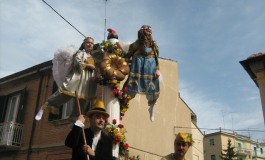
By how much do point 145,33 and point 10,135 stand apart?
10.7 m

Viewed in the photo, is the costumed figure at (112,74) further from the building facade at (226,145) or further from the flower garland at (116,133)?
the building facade at (226,145)

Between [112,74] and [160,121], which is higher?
[160,121]

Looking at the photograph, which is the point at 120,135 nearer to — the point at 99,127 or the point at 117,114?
the point at 117,114

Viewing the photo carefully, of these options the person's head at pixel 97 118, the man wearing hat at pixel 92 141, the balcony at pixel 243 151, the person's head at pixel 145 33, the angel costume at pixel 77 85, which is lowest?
the man wearing hat at pixel 92 141

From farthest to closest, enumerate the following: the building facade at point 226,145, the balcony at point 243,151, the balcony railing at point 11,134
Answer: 1. the balcony at point 243,151
2. the building facade at point 226,145
3. the balcony railing at point 11,134

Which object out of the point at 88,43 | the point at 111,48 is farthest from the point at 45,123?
the point at 111,48

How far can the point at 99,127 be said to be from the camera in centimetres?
467

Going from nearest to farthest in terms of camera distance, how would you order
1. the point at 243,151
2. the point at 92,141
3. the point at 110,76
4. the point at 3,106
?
the point at 92,141 → the point at 110,76 → the point at 3,106 → the point at 243,151

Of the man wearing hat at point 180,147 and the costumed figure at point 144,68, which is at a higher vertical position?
the costumed figure at point 144,68

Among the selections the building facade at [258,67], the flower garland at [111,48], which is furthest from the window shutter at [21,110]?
the flower garland at [111,48]

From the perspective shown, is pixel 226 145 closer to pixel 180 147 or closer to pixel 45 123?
pixel 45 123

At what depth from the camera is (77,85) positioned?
20.5 feet

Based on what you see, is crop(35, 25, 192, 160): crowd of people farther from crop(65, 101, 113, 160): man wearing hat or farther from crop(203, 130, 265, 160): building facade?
crop(203, 130, 265, 160): building facade

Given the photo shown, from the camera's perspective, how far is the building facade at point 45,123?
47.4ft
